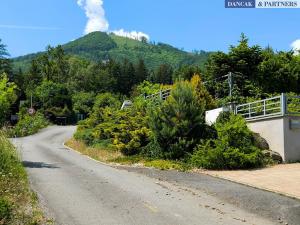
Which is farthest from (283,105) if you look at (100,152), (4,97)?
(4,97)

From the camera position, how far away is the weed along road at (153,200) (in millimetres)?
11250

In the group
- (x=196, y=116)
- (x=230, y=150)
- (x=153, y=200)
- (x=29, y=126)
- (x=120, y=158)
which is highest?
(x=29, y=126)

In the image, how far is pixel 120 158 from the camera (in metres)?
26.9

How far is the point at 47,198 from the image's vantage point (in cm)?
1367

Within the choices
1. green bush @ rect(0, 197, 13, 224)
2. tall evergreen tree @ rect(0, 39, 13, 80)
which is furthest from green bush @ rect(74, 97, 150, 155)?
tall evergreen tree @ rect(0, 39, 13, 80)

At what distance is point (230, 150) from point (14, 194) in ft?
40.2

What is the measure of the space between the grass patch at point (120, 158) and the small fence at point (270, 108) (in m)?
5.55

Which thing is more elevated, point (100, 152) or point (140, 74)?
point (140, 74)

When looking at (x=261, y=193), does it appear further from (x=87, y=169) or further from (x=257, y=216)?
(x=87, y=169)

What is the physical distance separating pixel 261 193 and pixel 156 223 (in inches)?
218

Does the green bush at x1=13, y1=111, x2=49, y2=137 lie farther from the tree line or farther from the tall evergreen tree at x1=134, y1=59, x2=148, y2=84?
the tall evergreen tree at x1=134, y1=59, x2=148, y2=84

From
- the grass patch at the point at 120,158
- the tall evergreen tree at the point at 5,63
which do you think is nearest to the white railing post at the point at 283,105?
the grass patch at the point at 120,158

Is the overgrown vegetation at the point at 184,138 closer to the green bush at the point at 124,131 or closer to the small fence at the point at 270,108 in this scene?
the green bush at the point at 124,131

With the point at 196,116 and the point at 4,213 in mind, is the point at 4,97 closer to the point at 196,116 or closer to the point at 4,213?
the point at 196,116
